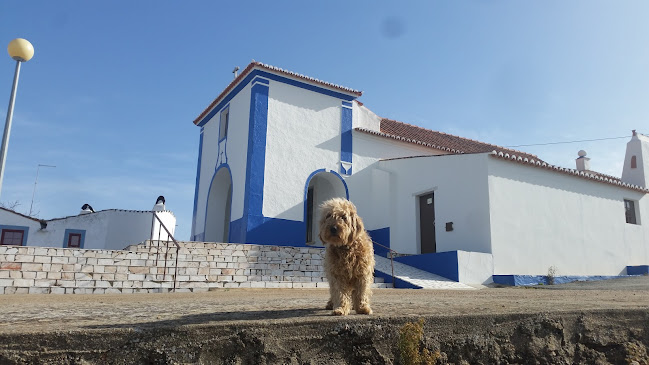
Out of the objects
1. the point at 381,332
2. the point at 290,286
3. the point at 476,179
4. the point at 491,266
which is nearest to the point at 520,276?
the point at 491,266

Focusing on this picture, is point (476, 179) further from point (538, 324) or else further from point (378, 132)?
point (538, 324)

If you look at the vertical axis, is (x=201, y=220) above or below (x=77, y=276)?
above

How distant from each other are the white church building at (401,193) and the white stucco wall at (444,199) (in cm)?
3

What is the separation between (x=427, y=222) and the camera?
50.6 ft

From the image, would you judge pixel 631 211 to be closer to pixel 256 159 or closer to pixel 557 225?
pixel 557 225

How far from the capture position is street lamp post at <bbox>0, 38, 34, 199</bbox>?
285 inches

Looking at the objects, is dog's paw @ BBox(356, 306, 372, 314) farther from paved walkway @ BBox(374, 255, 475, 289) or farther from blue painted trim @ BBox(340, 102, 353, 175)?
blue painted trim @ BBox(340, 102, 353, 175)

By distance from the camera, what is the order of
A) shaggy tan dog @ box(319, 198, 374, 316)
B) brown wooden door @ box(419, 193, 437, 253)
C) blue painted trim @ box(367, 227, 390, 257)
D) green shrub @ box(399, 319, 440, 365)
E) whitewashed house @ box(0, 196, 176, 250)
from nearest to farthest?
green shrub @ box(399, 319, 440, 365) → shaggy tan dog @ box(319, 198, 374, 316) → brown wooden door @ box(419, 193, 437, 253) → blue painted trim @ box(367, 227, 390, 257) → whitewashed house @ box(0, 196, 176, 250)

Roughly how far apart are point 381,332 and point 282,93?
45.1 ft

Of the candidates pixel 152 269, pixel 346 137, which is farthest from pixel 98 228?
pixel 346 137

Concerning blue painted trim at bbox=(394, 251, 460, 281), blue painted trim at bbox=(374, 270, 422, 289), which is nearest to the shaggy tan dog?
blue painted trim at bbox=(374, 270, 422, 289)

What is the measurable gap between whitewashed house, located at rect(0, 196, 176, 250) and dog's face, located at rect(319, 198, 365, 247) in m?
15.2

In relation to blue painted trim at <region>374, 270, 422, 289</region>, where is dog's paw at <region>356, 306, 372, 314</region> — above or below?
below

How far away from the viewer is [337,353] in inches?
126
